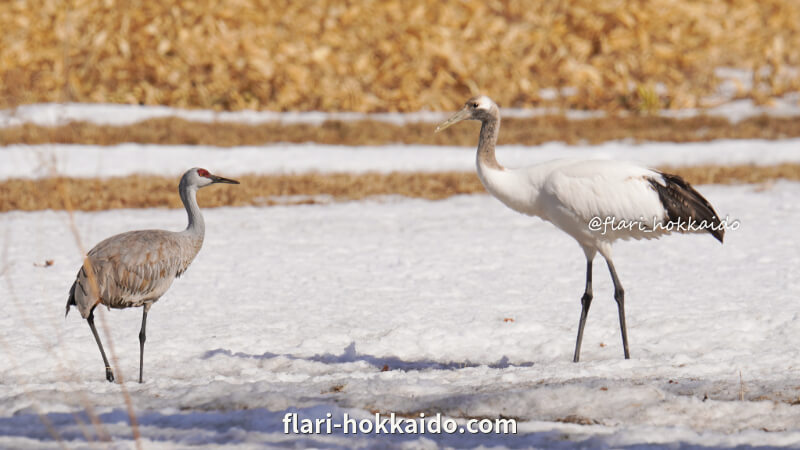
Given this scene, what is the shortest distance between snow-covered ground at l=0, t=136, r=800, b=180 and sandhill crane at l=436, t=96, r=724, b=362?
8.71 m

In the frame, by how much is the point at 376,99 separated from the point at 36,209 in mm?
9969

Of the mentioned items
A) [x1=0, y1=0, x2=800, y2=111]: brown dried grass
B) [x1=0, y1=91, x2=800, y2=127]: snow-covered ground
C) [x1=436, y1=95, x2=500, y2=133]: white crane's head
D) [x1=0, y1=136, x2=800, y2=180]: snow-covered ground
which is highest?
[x1=0, y1=0, x2=800, y2=111]: brown dried grass

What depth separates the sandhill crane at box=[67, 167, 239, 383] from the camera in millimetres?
7090

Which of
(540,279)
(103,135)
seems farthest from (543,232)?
(103,135)

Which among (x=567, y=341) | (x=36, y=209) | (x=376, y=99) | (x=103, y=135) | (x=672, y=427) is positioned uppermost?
(x=376, y=99)

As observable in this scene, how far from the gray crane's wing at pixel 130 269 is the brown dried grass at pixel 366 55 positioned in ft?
47.2

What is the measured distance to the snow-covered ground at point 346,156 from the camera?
52.9 ft

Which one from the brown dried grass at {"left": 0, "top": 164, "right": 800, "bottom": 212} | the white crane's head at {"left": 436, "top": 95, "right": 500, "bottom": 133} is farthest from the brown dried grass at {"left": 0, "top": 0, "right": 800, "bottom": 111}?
the white crane's head at {"left": 436, "top": 95, "right": 500, "bottom": 133}

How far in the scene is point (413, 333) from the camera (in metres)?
8.25

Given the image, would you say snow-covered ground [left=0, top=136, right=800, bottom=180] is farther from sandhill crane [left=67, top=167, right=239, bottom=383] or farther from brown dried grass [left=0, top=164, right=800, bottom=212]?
sandhill crane [left=67, top=167, right=239, bottom=383]

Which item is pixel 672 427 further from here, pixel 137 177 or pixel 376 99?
pixel 376 99

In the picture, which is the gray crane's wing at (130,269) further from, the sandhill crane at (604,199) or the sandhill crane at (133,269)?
the sandhill crane at (604,199)

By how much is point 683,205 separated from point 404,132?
12.1 m

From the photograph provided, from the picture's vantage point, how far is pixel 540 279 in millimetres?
10227
